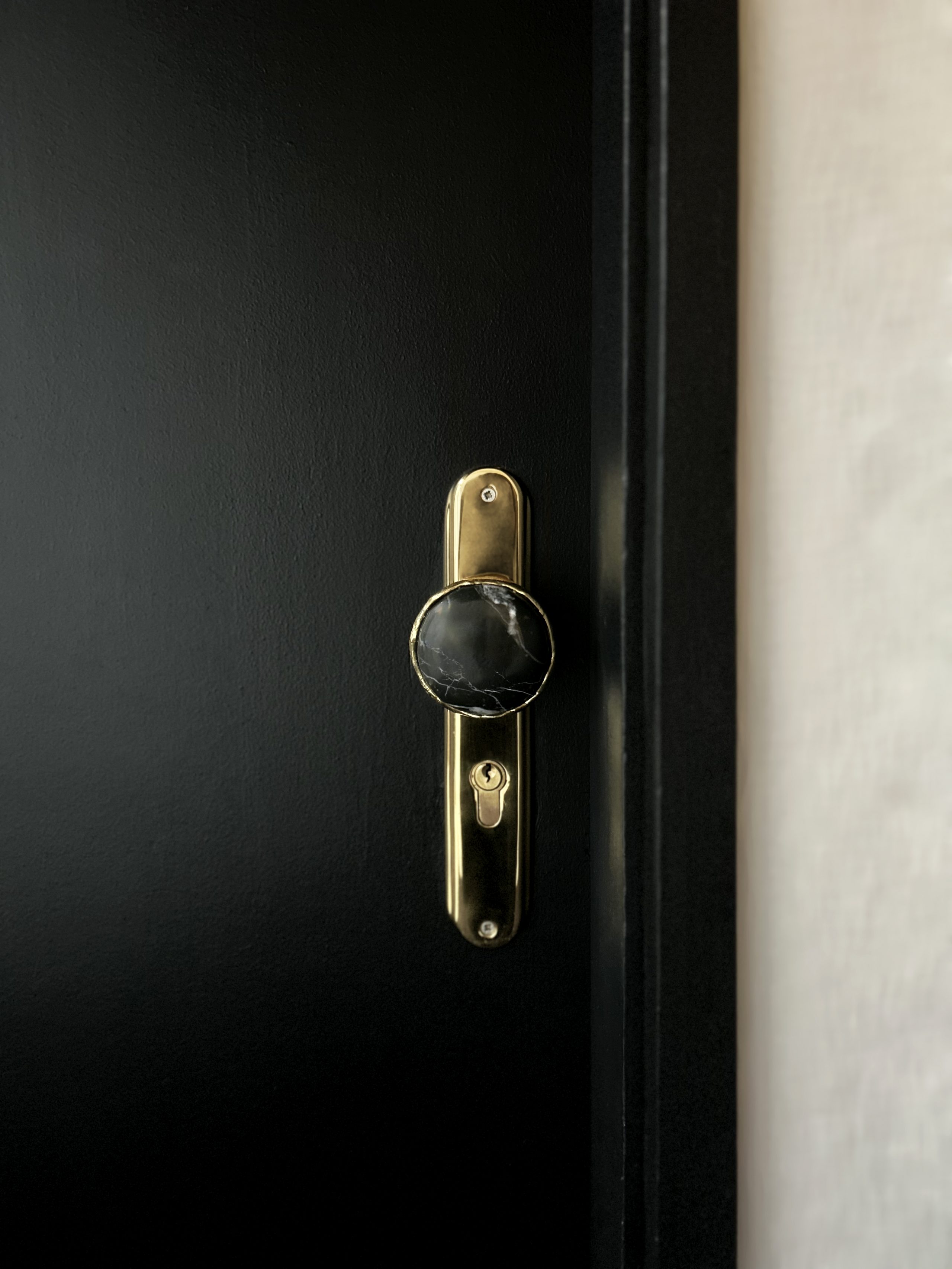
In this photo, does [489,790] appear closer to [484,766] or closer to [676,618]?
[484,766]

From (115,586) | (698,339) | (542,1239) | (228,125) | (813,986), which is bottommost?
(542,1239)

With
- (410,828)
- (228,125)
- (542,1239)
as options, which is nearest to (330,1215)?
(542,1239)

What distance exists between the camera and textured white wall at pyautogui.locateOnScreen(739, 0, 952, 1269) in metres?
0.42

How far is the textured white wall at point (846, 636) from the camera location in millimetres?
→ 417

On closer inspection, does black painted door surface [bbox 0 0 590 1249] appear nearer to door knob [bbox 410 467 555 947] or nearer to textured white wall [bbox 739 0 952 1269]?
door knob [bbox 410 467 555 947]

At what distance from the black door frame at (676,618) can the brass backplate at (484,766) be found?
92mm

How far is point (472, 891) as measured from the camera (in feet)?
1.70

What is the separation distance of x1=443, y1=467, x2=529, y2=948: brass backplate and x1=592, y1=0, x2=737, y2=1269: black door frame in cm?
9

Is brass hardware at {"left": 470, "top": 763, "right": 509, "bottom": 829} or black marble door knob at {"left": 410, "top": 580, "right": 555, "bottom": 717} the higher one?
black marble door knob at {"left": 410, "top": 580, "right": 555, "bottom": 717}

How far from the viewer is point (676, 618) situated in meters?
0.40

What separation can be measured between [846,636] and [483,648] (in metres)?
0.19

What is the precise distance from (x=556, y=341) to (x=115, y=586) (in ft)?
0.98

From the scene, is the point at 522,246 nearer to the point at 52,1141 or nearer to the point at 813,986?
the point at 813,986

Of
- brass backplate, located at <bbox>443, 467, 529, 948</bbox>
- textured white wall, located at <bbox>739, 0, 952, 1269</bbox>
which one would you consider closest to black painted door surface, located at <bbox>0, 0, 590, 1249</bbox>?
brass backplate, located at <bbox>443, 467, 529, 948</bbox>
